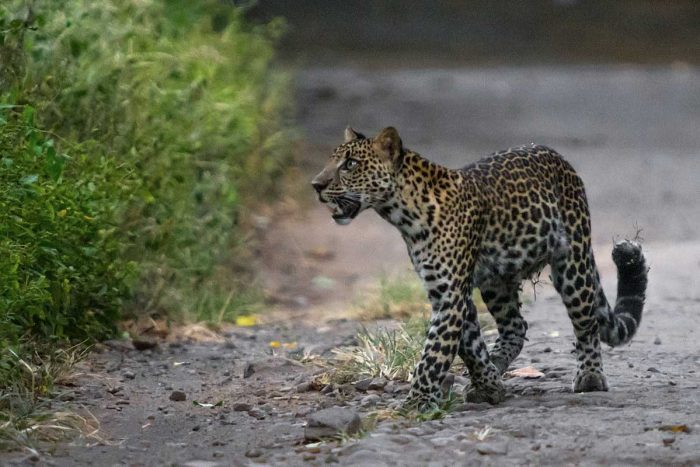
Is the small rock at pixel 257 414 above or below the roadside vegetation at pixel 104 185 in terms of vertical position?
below

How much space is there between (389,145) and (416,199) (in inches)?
11.1

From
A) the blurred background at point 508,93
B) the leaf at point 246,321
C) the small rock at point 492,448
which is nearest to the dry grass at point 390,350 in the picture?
the leaf at point 246,321

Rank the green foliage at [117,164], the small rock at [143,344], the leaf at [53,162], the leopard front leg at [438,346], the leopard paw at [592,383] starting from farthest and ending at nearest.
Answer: the small rock at [143,344] → the green foliage at [117,164] → the leopard paw at [592,383] → the leopard front leg at [438,346] → the leaf at [53,162]

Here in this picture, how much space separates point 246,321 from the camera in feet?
32.3

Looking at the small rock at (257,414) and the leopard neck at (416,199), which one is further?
the small rock at (257,414)

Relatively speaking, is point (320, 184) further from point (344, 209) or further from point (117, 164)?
point (117, 164)

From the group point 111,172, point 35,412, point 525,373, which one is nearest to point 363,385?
point 525,373

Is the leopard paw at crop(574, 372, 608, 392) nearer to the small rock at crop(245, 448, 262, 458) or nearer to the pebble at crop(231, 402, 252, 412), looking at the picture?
the pebble at crop(231, 402, 252, 412)

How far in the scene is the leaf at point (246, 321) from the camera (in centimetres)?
983

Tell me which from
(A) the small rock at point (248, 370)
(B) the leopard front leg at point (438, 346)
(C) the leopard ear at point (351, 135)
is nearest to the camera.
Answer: (B) the leopard front leg at point (438, 346)

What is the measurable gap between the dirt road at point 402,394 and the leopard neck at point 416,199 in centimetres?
88

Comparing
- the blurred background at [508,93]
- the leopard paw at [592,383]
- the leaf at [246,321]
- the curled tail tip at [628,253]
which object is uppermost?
the blurred background at [508,93]

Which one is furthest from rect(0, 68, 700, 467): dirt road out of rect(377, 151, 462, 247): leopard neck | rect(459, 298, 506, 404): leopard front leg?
rect(377, 151, 462, 247): leopard neck

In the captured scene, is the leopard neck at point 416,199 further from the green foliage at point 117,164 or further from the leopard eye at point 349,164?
the green foliage at point 117,164
